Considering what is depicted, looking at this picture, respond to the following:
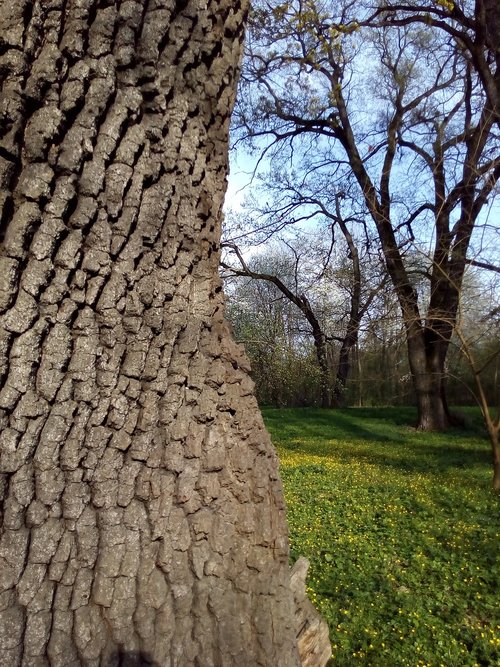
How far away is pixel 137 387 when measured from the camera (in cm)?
166

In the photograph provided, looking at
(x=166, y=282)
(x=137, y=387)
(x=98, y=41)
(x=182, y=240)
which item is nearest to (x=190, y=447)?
(x=137, y=387)

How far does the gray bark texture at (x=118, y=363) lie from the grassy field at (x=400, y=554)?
220 centimetres

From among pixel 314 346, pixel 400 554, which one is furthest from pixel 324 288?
pixel 400 554

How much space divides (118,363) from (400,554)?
4331mm

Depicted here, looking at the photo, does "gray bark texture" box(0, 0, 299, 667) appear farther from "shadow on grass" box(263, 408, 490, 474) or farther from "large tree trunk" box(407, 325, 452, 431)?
"large tree trunk" box(407, 325, 452, 431)

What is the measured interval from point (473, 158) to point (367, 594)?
9.47 meters

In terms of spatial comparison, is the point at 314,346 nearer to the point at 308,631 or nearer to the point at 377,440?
the point at 377,440

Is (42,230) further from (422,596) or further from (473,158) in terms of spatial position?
(473,158)

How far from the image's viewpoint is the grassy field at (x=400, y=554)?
3602 mm

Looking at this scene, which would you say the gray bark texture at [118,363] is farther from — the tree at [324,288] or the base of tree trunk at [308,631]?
the tree at [324,288]

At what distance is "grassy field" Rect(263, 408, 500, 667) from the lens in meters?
3.60

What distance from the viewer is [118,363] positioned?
162 cm

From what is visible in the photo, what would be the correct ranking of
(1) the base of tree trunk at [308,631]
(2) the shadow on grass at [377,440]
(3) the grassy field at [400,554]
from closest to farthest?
(1) the base of tree trunk at [308,631] → (3) the grassy field at [400,554] → (2) the shadow on grass at [377,440]

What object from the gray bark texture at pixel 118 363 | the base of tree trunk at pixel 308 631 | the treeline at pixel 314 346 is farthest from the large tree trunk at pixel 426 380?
the gray bark texture at pixel 118 363
